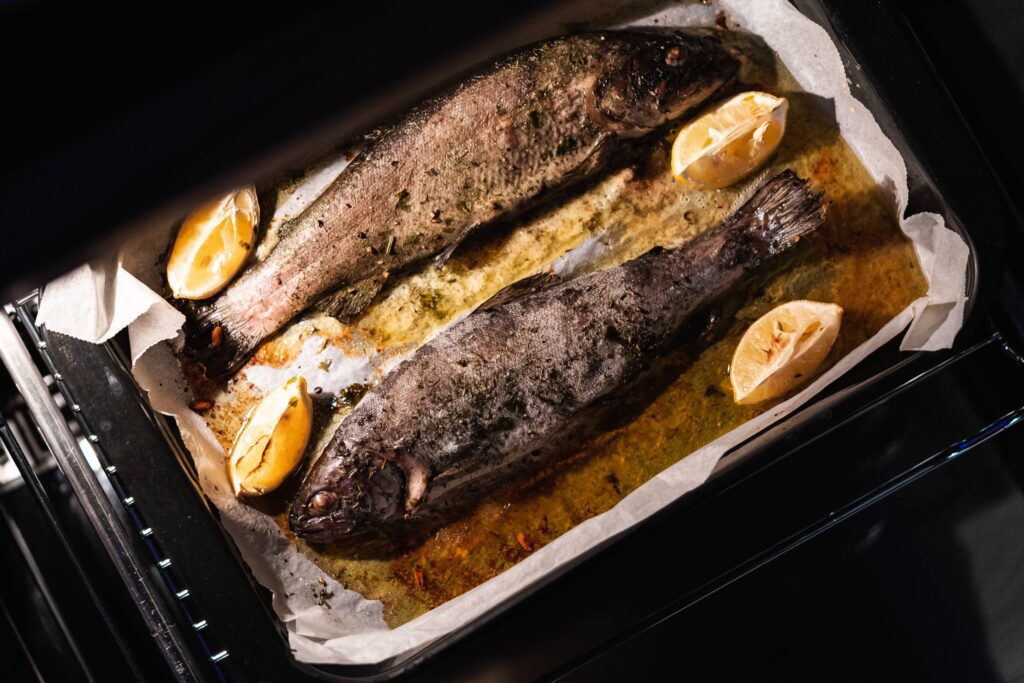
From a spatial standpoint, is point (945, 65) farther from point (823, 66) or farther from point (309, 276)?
point (309, 276)

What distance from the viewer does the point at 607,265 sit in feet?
9.08

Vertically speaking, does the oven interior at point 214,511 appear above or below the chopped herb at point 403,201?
below

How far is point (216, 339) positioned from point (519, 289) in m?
0.98

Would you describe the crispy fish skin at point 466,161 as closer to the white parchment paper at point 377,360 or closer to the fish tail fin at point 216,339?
the fish tail fin at point 216,339

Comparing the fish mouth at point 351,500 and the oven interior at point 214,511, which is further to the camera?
the fish mouth at point 351,500

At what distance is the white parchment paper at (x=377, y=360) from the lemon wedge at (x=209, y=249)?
0.09 metres

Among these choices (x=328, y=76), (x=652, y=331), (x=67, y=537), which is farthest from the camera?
(x=652, y=331)

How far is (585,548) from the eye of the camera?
2428 mm

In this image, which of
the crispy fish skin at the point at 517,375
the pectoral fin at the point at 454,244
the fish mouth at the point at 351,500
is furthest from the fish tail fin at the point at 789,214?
the fish mouth at the point at 351,500

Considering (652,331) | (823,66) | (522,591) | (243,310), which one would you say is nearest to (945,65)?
(823,66)

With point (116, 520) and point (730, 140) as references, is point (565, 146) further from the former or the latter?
point (116, 520)

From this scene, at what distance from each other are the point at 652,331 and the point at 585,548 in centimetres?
69

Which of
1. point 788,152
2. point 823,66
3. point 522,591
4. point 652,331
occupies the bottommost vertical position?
point 522,591

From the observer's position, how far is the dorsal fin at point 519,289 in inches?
104
